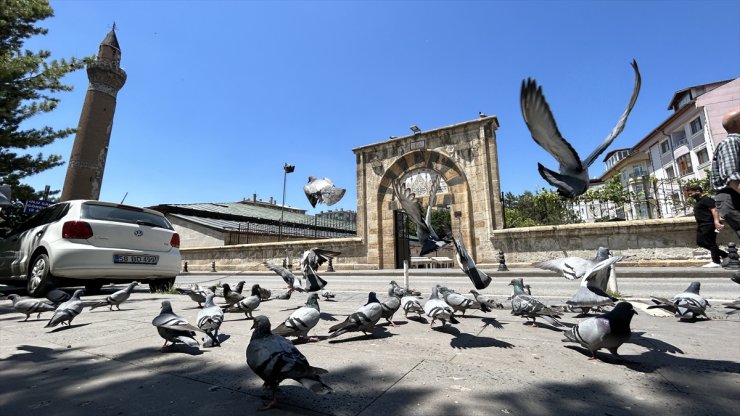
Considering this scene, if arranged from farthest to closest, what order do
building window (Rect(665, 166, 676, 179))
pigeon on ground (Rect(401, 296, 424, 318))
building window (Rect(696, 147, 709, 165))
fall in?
building window (Rect(665, 166, 676, 179)) < building window (Rect(696, 147, 709, 165)) < pigeon on ground (Rect(401, 296, 424, 318))

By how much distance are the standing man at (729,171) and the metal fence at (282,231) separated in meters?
24.6

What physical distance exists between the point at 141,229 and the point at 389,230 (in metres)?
13.2

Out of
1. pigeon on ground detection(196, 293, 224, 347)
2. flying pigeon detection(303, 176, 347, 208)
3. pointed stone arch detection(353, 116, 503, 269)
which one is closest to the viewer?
pigeon on ground detection(196, 293, 224, 347)

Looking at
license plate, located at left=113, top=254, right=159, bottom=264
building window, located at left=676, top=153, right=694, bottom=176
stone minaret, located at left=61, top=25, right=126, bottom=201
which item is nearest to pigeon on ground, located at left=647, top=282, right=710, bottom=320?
license plate, located at left=113, top=254, right=159, bottom=264

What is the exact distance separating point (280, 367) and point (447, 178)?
16.7 metres

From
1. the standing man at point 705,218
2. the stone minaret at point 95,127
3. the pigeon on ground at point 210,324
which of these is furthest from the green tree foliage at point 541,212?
the stone minaret at point 95,127

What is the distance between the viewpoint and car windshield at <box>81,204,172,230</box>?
5.96 metres

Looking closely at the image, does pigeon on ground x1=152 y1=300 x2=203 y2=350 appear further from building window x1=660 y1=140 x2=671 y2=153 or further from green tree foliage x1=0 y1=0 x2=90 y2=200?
building window x1=660 y1=140 x2=671 y2=153

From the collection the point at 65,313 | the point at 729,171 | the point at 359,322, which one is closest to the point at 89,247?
the point at 65,313

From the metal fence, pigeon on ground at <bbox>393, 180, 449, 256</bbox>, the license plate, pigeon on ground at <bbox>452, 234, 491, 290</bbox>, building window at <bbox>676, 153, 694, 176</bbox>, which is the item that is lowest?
pigeon on ground at <bbox>452, 234, 491, 290</bbox>

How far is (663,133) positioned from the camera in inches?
1437

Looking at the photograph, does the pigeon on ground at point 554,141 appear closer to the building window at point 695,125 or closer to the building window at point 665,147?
the building window at point 695,125

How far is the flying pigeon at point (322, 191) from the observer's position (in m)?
20.3

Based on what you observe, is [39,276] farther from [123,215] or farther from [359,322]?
[359,322]
